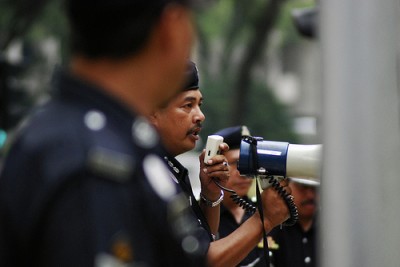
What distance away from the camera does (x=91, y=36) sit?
2.14m

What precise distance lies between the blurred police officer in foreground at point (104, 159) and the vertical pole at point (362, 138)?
0.34 meters

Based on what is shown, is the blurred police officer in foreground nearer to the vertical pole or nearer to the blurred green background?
the vertical pole

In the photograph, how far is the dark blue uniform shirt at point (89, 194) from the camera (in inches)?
79.9

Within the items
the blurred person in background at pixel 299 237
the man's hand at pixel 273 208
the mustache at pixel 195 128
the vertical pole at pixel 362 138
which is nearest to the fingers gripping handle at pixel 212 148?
the mustache at pixel 195 128

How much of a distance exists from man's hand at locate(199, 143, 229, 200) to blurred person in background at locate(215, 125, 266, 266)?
3.26ft

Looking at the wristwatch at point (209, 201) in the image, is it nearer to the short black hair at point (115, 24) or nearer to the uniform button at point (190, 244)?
the uniform button at point (190, 244)

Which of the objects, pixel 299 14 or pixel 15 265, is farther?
pixel 299 14

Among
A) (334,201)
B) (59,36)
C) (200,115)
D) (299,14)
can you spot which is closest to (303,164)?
(200,115)

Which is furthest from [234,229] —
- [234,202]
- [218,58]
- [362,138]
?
[218,58]

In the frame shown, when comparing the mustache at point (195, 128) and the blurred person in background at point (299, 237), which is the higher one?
the mustache at point (195, 128)

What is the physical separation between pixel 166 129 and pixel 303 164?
65 cm

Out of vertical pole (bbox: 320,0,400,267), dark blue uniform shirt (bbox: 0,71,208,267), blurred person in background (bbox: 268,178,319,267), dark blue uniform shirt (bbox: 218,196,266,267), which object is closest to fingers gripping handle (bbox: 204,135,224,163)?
dark blue uniform shirt (bbox: 218,196,266,267)

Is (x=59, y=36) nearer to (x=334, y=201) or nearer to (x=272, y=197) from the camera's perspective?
(x=272, y=197)

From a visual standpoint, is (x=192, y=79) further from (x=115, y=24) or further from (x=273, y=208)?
(x=115, y=24)
